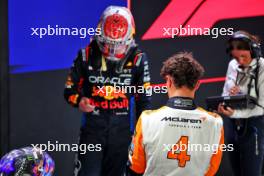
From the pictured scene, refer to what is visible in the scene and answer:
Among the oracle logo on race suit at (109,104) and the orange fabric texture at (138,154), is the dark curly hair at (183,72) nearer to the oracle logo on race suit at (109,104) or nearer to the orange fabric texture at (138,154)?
the orange fabric texture at (138,154)

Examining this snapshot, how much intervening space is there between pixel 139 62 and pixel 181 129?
1285 millimetres

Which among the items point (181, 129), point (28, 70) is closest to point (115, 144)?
point (28, 70)

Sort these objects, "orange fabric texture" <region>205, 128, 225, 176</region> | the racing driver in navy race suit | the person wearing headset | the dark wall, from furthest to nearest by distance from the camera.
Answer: the dark wall < the person wearing headset < the racing driver in navy race suit < "orange fabric texture" <region>205, 128, 225, 176</region>

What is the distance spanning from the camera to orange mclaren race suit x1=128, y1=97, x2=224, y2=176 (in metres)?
2.29

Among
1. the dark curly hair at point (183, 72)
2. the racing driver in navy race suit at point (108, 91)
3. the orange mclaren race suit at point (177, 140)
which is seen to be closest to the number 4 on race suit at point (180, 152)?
the orange mclaren race suit at point (177, 140)

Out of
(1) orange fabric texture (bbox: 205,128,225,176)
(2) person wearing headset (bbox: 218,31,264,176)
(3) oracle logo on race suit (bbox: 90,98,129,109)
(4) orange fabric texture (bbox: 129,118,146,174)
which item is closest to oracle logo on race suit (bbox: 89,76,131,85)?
(3) oracle logo on race suit (bbox: 90,98,129,109)

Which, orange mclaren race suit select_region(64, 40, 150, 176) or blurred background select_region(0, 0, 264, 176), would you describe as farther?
Result: blurred background select_region(0, 0, 264, 176)

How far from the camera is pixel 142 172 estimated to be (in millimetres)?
2463

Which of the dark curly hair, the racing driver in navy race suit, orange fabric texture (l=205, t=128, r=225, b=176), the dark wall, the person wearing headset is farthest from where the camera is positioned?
the dark wall

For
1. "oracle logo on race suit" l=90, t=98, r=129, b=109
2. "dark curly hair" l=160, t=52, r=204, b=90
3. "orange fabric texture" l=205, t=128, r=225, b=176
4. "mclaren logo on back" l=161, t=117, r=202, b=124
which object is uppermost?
"dark curly hair" l=160, t=52, r=204, b=90

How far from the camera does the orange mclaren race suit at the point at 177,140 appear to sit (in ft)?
7.51

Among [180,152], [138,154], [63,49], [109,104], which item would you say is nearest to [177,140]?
[180,152]

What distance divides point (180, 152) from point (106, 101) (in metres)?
1.22

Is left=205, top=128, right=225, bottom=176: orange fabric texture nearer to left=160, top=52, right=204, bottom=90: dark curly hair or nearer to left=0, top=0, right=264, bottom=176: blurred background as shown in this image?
left=160, top=52, right=204, bottom=90: dark curly hair
